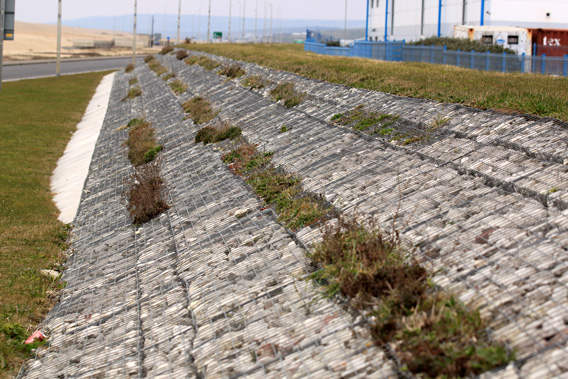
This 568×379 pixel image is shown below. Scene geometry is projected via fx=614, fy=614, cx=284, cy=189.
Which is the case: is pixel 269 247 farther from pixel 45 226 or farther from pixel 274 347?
pixel 45 226

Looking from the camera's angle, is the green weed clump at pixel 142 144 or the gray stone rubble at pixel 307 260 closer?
the gray stone rubble at pixel 307 260

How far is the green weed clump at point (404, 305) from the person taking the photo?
4.70 metres

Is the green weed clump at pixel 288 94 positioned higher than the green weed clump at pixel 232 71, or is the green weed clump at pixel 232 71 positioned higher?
the green weed clump at pixel 232 71

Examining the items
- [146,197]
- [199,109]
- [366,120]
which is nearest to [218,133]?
[146,197]

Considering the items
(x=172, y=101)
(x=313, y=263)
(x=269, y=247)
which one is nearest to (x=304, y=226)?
(x=269, y=247)

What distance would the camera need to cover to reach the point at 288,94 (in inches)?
708

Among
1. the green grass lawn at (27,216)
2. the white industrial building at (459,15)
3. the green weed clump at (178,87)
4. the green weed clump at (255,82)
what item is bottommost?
the green grass lawn at (27,216)

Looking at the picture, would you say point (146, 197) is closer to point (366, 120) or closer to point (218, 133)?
point (218, 133)

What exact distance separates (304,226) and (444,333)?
3.77m

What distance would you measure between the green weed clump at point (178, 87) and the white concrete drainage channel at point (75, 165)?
398cm

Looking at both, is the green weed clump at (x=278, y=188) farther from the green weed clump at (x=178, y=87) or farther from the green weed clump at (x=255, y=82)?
the green weed clump at (x=178, y=87)

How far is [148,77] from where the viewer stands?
140 feet

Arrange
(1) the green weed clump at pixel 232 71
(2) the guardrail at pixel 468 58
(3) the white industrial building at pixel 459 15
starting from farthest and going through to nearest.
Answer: (3) the white industrial building at pixel 459 15, (2) the guardrail at pixel 468 58, (1) the green weed clump at pixel 232 71

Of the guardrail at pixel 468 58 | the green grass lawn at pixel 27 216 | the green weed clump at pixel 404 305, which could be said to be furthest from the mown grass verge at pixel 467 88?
the guardrail at pixel 468 58
